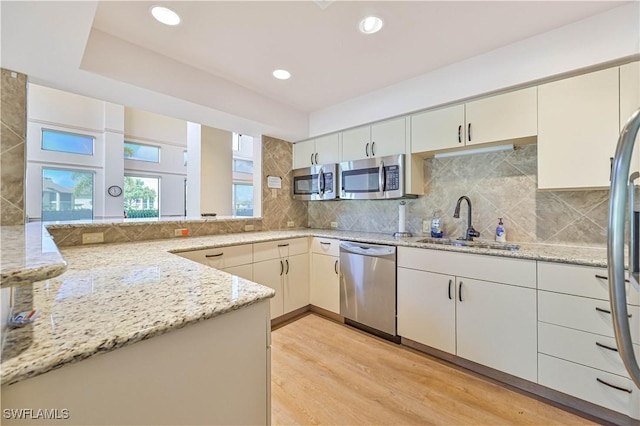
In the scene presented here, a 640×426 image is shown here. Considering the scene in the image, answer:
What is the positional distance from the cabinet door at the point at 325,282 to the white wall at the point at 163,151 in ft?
20.3

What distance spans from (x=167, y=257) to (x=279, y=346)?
4.23 feet

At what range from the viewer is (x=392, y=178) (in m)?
2.63

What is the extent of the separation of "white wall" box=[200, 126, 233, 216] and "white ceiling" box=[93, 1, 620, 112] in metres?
1.91

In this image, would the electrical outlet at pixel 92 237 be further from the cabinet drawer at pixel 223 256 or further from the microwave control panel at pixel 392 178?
the microwave control panel at pixel 392 178

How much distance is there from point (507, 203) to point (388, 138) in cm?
123

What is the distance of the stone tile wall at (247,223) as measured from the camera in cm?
207

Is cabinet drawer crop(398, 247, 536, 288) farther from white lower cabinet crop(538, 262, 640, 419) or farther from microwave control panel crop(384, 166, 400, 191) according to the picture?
microwave control panel crop(384, 166, 400, 191)

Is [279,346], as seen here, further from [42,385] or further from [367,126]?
[367,126]

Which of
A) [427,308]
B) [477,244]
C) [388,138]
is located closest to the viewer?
[427,308]

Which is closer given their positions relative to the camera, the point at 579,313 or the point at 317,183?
the point at 579,313

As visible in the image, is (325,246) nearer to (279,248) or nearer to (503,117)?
(279,248)

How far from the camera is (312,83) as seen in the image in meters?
2.59

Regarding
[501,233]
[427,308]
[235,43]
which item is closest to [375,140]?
[501,233]

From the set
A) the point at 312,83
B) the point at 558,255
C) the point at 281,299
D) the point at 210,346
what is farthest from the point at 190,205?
the point at 558,255
